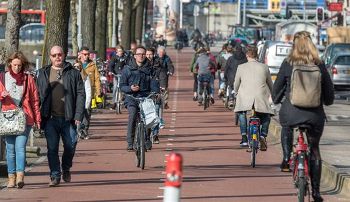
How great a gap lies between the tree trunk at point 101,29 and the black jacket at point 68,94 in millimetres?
25761

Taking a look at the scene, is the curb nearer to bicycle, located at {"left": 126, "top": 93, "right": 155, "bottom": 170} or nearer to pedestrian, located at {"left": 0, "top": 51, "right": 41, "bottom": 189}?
bicycle, located at {"left": 126, "top": 93, "right": 155, "bottom": 170}

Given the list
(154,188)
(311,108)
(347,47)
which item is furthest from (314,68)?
(347,47)

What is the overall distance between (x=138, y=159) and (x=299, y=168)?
5565 millimetres

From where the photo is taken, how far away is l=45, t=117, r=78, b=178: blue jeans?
1548 centimetres

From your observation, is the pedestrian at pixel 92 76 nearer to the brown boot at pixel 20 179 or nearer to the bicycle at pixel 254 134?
the bicycle at pixel 254 134

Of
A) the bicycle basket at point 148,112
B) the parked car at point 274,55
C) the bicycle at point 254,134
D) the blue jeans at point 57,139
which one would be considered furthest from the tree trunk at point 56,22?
the parked car at point 274,55

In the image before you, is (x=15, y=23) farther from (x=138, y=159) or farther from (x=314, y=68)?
(x=314, y=68)

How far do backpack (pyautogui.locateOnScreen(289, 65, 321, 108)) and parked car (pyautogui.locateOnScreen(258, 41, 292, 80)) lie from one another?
26.4 meters

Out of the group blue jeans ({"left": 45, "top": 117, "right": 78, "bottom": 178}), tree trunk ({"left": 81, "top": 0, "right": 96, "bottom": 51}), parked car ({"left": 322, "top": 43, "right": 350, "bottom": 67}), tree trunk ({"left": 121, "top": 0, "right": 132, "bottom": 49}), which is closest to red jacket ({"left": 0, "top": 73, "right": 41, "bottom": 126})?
blue jeans ({"left": 45, "top": 117, "right": 78, "bottom": 178})

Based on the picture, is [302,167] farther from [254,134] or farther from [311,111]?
[254,134]

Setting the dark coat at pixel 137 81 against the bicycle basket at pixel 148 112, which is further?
the dark coat at pixel 137 81

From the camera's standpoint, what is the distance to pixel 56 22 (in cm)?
2394

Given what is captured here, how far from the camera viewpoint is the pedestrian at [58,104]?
15.4 metres

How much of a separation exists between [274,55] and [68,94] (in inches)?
992
